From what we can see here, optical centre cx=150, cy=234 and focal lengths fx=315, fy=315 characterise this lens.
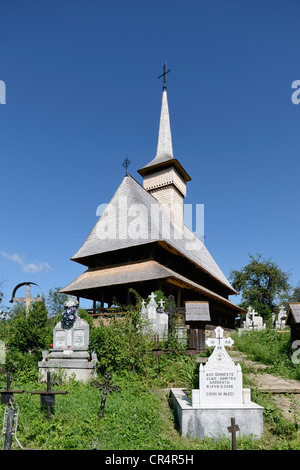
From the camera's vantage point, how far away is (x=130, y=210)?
21297 millimetres

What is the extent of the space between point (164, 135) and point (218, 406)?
28675mm

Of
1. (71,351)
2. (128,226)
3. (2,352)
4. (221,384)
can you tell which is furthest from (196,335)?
(128,226)

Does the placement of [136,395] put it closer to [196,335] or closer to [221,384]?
[221,384]

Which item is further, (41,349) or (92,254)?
(92,254)

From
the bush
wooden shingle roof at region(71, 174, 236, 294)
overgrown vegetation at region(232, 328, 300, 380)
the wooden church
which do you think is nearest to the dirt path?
overgrown vegetation at region(232, 328, 300, 380)

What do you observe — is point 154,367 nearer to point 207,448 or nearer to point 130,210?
point 207,448

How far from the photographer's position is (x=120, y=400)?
6625 millimetres

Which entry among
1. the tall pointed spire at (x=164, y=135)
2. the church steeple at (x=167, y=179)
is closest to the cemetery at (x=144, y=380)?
the church steeple at (x=167, y=179)

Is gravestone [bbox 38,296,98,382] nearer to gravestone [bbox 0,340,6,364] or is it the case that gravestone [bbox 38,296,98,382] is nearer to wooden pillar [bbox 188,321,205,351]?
gravestone [bbox 0,340,6,364]

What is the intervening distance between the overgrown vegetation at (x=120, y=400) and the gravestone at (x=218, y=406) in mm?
199

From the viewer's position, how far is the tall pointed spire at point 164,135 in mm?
30531
